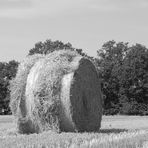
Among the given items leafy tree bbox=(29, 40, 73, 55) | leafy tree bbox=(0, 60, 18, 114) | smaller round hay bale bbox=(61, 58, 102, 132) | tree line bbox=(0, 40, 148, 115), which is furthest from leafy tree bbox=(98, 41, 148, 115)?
smaller round hay bale bbox=(61, 58, 102, 132)

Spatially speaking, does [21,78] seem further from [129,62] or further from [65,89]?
[129,62]

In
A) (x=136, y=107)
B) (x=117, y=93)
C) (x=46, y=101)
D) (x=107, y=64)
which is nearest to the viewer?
(x=46, y=101)

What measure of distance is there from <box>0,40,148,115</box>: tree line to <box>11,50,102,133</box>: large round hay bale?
32568mm

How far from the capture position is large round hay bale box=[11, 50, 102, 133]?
16.1 meters

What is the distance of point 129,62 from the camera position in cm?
5772

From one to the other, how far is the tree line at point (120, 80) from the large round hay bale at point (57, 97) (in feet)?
107

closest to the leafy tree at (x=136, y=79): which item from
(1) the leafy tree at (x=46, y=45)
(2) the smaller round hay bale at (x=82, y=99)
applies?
(1) the leafy tree at (x=46, y=45)

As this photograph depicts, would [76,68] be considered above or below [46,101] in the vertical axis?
above

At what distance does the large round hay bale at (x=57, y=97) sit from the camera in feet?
52.8

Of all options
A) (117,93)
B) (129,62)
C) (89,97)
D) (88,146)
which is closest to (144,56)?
(129,62)

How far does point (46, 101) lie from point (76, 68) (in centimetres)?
160

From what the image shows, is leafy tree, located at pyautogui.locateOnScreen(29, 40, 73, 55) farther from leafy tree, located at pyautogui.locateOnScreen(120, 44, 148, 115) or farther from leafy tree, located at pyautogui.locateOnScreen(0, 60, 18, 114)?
leafy tree, located at pyautogui.locateOnScreen(120, 44, 148, 115)

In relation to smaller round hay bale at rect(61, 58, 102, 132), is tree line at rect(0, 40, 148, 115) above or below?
above

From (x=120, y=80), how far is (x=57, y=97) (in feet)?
130
